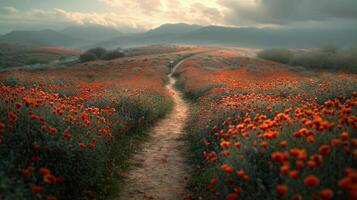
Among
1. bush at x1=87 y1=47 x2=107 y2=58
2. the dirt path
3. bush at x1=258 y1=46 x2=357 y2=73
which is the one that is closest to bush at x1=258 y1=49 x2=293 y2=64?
bush at x1=258 y1=46 x2=357 y2=73

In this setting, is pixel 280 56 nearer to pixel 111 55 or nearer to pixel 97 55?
pixel 111 55

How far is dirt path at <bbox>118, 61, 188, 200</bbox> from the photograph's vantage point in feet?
23.7

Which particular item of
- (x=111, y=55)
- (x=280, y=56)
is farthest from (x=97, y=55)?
(x=280, y=56)

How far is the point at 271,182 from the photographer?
4.67 m

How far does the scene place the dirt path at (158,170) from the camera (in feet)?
23.7

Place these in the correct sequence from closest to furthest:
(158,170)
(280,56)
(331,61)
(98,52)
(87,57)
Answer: (158,170) → (331,61) → (280,56) → (87,57) → (98,52)

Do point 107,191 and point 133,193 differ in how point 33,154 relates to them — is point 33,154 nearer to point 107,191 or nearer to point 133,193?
point 107,191

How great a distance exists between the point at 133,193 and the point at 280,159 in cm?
441

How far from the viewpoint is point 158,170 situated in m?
8.76

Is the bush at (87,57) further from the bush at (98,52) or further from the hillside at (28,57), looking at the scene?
the hillside at (28,57)

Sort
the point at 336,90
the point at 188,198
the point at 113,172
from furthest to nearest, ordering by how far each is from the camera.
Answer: the point at 336,90, the point at 113,172, the point at 188,198

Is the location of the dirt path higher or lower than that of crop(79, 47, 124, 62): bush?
lower

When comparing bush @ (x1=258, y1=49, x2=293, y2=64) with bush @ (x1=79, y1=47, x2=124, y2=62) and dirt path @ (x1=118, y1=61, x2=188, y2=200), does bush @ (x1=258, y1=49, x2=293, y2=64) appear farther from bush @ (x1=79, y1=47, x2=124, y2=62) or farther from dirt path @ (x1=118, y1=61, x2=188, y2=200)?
dirt path @ (x1=118, y1=61, x2=188, y2=200)

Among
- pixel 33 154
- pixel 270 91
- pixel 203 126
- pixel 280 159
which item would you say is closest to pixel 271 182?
pixel 280 159
